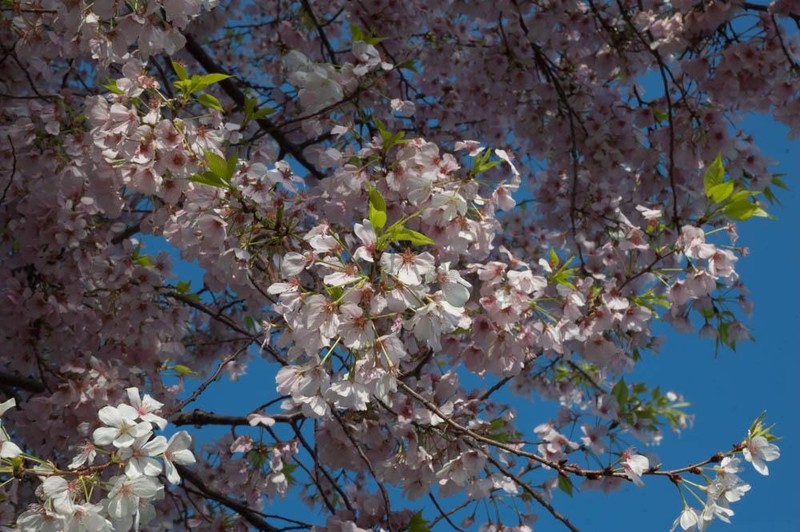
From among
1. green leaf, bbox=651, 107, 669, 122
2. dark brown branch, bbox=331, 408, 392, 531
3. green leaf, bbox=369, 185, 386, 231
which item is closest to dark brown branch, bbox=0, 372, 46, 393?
dark brown branch, bbox=331, 408, 392, 531

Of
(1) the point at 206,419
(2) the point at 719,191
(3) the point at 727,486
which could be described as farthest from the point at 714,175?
(1) the point at 206,419

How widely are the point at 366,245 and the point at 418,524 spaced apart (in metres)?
1.27

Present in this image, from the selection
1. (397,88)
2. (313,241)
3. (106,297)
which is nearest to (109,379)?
(106,297)

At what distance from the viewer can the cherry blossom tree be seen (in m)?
2.02

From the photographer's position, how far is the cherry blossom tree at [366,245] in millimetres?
2016

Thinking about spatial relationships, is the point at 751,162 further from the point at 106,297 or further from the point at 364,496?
the point at 106,297

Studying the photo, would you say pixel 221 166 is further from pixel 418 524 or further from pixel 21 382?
pixel 21 382

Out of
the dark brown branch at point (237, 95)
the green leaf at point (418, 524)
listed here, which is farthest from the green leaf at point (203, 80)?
the green leaf at point (418, 524)

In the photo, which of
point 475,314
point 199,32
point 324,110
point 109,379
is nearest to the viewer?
point 475,314

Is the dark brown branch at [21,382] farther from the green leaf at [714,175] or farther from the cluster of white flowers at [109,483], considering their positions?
the green leaf at [714,175]

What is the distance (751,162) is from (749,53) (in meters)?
0.58

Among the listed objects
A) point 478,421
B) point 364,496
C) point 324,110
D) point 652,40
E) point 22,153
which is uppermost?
point 652,40

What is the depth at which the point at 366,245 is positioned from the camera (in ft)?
6.31

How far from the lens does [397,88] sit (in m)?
4.55
